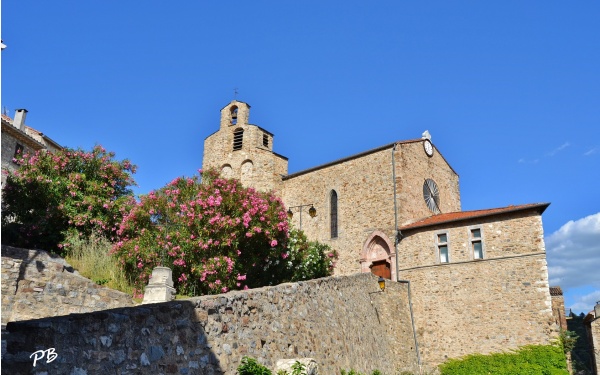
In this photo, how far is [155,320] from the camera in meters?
6.65

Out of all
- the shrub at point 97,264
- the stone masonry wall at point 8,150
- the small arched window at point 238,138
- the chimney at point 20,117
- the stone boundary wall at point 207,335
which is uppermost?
the chimney at point 20,117

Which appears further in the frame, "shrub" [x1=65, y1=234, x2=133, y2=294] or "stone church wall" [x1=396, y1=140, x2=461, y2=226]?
"stone church wall" [x1=396, y1=140, x2=461, y2=226]

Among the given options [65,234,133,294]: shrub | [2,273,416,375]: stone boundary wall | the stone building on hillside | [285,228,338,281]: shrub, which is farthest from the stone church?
[65,234,133,294]: shrub

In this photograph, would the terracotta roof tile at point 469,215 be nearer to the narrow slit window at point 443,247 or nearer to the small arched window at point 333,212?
the narrow slit window at point 443,247

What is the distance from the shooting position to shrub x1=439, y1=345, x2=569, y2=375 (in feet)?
60.4

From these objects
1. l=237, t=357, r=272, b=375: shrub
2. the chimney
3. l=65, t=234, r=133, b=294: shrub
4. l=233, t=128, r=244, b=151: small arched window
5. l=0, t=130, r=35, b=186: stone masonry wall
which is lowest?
l=237, t=357, r=272, b=375: shrub

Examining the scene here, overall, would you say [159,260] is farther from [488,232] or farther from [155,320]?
[488,232]

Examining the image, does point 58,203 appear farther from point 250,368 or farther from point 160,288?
point 250,368

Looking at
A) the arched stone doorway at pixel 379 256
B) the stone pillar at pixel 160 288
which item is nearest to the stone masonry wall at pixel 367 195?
the arched stone doorway at pixel 379 256

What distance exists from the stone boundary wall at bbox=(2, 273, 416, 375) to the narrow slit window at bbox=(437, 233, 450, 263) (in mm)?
7213

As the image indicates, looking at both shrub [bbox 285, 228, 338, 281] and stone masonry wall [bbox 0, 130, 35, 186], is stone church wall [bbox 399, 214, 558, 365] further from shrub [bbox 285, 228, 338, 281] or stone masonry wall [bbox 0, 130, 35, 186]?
stone masonry wall [bbox 0, 130, 35, 186]

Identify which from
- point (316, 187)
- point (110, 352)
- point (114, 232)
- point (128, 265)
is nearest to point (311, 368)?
point (110, 352)

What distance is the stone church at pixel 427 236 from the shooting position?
19828mm

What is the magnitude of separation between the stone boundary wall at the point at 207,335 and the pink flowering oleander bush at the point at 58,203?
9871 mm
